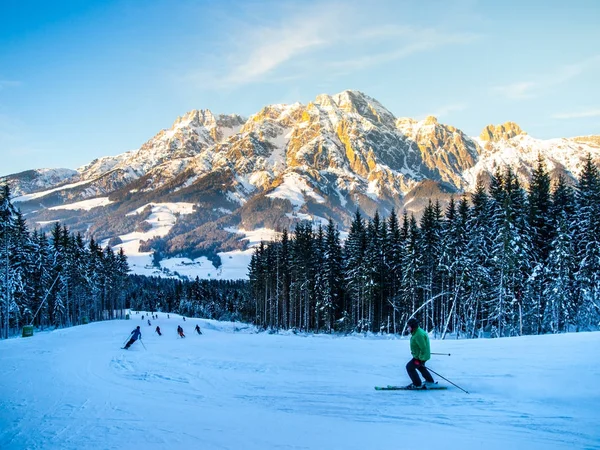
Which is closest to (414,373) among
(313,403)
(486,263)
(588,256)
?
(313,403)

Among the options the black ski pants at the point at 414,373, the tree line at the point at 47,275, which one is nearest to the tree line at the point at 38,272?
the tree line at the point at 47,275

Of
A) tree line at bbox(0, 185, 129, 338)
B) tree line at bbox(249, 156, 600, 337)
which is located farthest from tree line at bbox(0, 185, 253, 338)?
tree line at bbox(249, 156, 600, 337)

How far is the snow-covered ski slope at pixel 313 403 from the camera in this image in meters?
7.51

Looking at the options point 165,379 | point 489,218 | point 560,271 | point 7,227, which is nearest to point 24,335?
point 7,227

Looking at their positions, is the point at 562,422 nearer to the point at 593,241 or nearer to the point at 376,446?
the point at 376,446

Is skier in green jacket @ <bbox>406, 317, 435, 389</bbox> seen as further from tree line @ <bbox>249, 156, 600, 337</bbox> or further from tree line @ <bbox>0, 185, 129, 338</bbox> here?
tree line @ <bbox>0, 185, 129, 338</bbox>

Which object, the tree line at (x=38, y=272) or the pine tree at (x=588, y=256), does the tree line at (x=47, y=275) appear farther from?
the pine tree at (x=588, y=256)

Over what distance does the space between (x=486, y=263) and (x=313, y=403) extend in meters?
31.3

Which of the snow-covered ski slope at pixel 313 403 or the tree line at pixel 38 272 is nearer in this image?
the snow-covered ski slope at pixel 313 403

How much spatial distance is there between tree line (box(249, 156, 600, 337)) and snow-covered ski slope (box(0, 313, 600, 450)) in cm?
1250

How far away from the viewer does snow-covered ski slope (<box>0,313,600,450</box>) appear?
296 inches

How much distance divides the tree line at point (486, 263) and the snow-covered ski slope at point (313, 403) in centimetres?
1250

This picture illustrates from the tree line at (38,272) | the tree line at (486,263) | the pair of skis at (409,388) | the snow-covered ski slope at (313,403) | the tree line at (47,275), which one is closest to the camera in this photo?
the snow-covered ski slope at (313,403)

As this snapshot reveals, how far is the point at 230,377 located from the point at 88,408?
4798 millimetres
